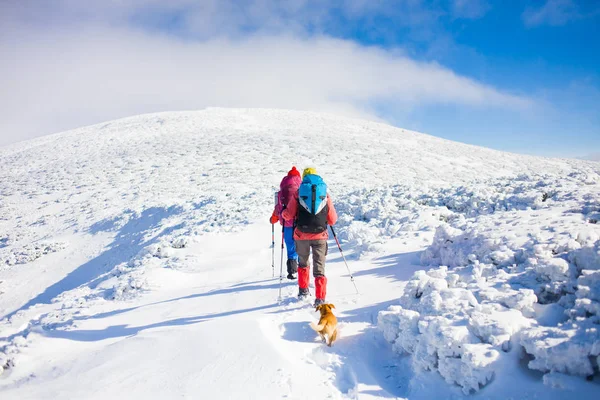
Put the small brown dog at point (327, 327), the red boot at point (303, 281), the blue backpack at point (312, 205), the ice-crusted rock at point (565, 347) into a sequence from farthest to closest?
the red boot at point (303, 281), the blue backpack at point (312, 205), the small brown dog at point (327, 327), the ice-crusted rock at point (565, 347)

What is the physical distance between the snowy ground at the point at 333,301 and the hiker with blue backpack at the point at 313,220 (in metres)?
0.61

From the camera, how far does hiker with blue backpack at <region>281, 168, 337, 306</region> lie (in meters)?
4.80

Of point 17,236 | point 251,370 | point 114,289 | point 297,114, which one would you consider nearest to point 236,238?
point 114,289

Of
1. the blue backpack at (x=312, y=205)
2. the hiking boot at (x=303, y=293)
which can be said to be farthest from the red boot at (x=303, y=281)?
the blue backpack at (x=312, y=205)

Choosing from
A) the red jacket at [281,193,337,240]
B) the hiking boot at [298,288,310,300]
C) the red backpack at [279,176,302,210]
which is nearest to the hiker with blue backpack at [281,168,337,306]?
the red jacket at [281,193,337,240]

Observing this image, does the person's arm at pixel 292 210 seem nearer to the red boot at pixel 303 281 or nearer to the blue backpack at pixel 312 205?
the blue backpack at pixel 312 205

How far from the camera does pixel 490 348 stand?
2.99 metres

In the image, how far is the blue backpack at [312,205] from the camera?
4789 mm

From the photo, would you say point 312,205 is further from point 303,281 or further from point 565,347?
point 565,347

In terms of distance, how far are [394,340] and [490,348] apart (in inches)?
42.8

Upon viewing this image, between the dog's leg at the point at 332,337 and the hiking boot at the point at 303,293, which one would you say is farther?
the hiking boot at the point at 303,293

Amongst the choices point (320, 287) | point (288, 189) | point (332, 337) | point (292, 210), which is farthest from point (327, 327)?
point (288, 189)

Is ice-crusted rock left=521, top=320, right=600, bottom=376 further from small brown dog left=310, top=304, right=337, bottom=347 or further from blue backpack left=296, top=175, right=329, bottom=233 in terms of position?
blue backpack left=296, top=175, right=329, bottom=233

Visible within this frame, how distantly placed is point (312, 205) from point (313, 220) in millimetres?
252
